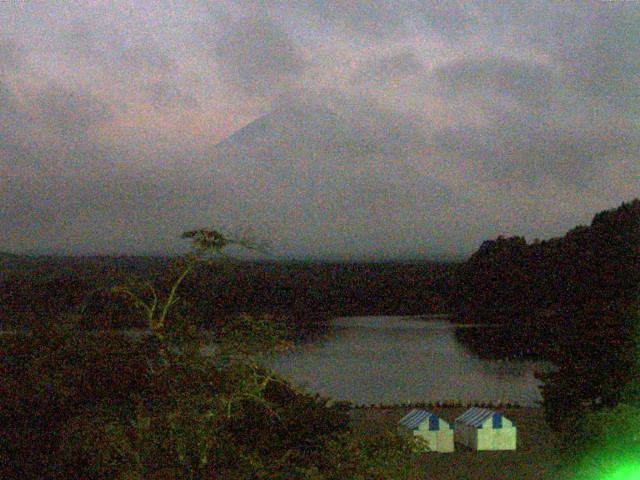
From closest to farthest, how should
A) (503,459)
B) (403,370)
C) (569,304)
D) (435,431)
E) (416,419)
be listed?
(503,459)
(435,431)
(416,419)
(403,370)
(569,304)

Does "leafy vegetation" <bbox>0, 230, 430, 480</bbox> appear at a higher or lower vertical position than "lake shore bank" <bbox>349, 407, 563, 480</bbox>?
higher

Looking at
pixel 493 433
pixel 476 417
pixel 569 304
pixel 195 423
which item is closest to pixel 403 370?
pixel 476 417

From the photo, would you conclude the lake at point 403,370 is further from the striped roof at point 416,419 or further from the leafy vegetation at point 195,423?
the leafy vegetation at point 195,423

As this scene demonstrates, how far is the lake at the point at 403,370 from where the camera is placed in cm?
2219

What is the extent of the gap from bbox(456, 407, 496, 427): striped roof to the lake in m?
4.54

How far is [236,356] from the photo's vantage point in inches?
242

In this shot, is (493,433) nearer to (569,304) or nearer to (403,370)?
(403,370)

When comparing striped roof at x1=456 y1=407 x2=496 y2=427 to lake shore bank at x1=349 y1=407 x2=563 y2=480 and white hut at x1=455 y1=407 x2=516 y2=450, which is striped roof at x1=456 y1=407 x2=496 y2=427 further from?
lake shore bank at x1=349 y1=407 x2=563 y2=480

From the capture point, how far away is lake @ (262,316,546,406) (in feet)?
72.8

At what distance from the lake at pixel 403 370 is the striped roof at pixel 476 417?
4.54m

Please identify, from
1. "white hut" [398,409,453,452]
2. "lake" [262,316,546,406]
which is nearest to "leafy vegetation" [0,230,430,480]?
"white hut" [398,409,453,452]

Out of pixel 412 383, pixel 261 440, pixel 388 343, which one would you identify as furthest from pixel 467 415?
pixel 388 343

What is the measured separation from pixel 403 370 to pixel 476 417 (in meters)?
14.5

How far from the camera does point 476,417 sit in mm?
13305
